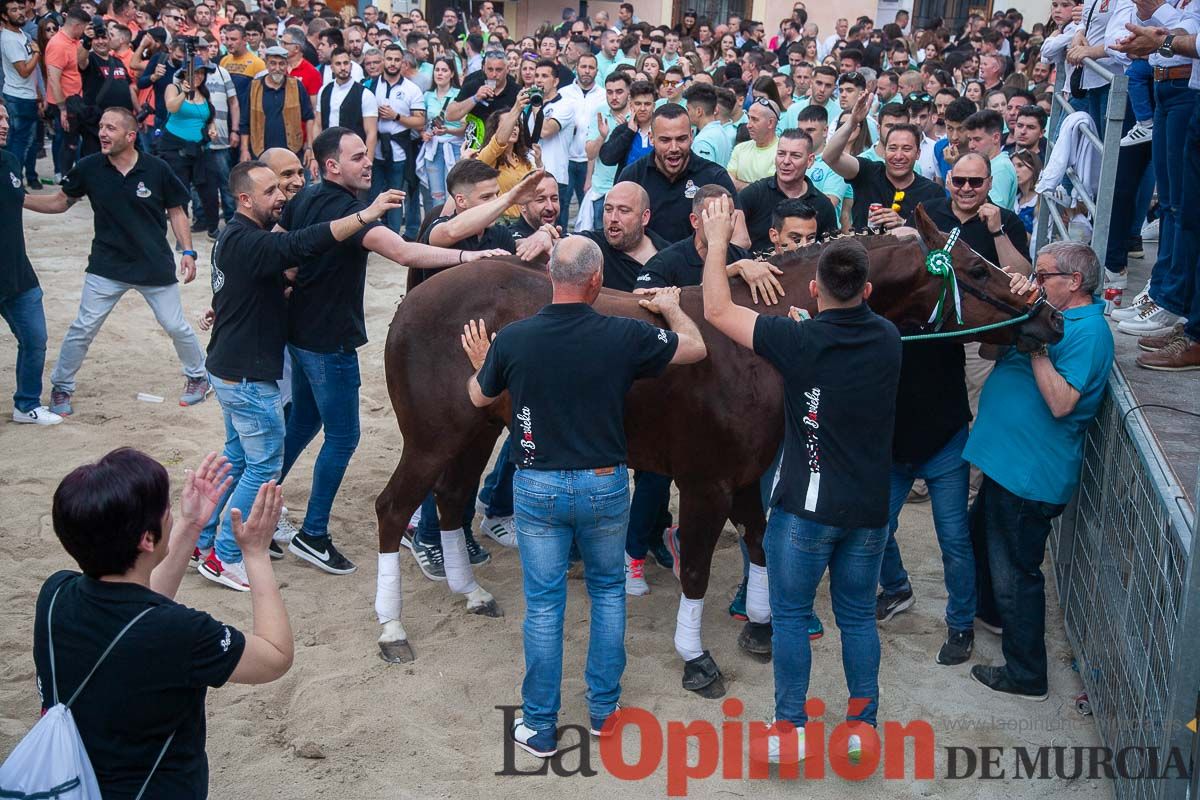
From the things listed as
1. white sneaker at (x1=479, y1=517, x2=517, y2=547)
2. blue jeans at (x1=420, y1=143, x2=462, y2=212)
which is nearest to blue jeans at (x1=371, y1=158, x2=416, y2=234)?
blue jeans at (x1=420, y1=143, x2=462, y2=212)

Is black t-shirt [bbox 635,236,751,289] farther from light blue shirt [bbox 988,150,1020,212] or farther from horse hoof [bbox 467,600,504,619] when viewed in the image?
light blue shirt [bbox 988,150,1020,212]

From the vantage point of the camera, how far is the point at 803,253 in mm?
5566

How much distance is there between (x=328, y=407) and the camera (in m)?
6.46

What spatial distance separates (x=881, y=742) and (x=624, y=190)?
122 inches

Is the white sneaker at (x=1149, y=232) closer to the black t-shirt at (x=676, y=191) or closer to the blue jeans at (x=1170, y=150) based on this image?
the blue jeans at (x=1170, y=150)

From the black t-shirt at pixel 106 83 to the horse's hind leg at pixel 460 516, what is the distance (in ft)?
29.9

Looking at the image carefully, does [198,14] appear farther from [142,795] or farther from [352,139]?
[142,795]

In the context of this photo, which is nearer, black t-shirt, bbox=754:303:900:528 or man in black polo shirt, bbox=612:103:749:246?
black t-shirt, bbox=754:303:900:528

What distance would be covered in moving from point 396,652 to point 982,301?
3411 mm

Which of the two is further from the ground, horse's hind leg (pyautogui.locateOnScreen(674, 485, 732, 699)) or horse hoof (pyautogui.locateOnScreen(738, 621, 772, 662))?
horse's hind leg (pyautogui.locateOnScreen(674, 485, 732, 699))

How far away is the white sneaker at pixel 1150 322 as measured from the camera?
6.81 m

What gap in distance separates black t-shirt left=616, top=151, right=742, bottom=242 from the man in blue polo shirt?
230cm

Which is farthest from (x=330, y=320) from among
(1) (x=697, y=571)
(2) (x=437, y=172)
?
(2) (x=437, y=172)

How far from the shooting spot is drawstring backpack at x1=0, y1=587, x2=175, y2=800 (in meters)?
2.77
